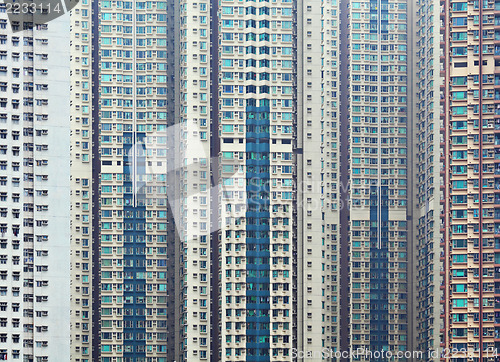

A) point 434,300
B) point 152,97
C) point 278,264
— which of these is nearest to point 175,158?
point 152,97

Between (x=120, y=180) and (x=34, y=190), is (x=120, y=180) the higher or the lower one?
the higher one

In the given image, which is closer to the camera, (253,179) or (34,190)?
(34,190)

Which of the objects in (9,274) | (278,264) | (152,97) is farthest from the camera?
(152,97)

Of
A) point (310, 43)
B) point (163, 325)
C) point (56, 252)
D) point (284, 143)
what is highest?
point (310, 43)

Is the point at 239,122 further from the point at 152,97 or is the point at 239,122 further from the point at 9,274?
the point at 9,274

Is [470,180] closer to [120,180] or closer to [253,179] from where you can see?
[253,179]

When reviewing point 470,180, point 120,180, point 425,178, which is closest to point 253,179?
point 120,180
